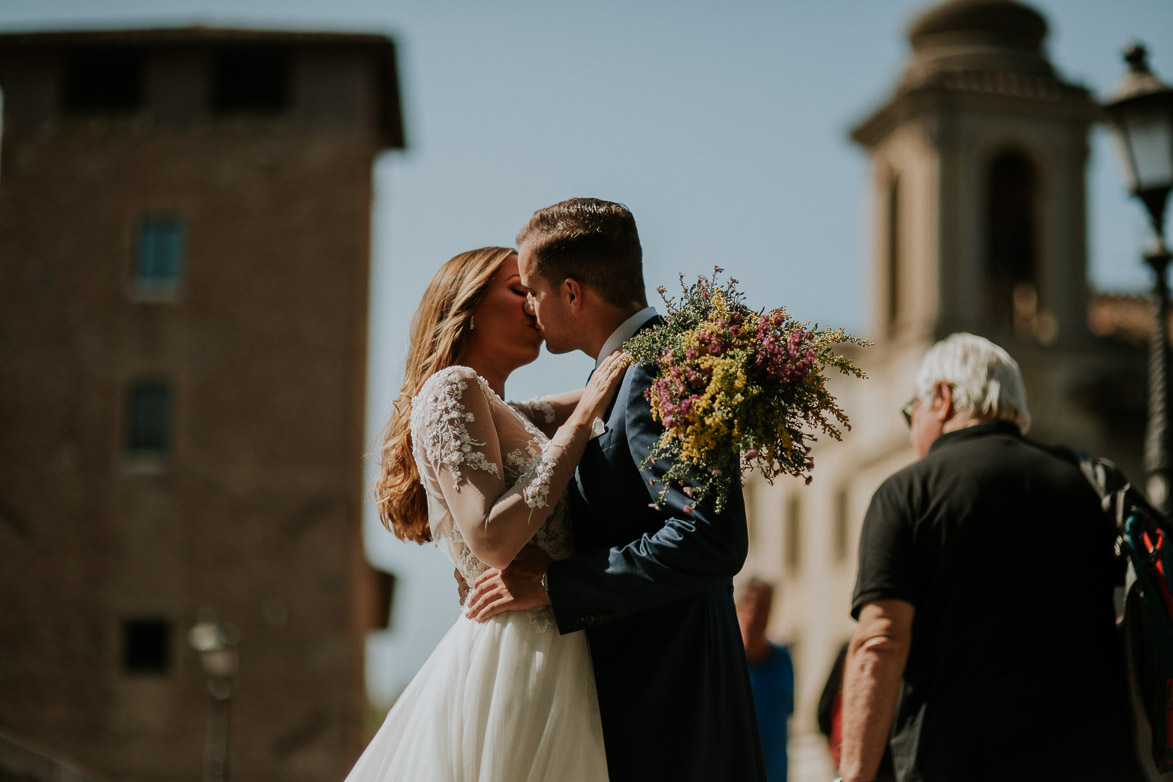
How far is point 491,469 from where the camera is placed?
3537 millimetres

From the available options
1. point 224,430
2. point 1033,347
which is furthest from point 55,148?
point 1033,347

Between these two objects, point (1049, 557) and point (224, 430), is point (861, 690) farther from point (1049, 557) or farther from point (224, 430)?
point (224, 430)

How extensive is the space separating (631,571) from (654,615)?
0.66ft

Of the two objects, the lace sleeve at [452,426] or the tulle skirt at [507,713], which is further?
the lace sleeve at [452,426]

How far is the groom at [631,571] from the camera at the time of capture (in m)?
3.29

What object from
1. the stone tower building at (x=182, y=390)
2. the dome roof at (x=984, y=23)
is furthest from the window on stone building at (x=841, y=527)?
the stone tower building at (x=182, y=390)

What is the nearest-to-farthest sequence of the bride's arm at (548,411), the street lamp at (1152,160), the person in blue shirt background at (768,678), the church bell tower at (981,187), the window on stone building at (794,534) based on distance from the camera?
the bride's arm at (548,411), the person in blue shirt background at (768,678), the street lamp at (1152,160), the church bell tower at (981,187), the window on stone building at (794,534)

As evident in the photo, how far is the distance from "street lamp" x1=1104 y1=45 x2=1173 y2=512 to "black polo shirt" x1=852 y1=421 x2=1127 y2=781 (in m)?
3.88

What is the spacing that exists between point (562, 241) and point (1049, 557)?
1.64 metres

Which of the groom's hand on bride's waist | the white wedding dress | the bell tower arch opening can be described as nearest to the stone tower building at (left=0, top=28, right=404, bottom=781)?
the bell tower arch opening

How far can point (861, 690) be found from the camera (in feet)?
13.2

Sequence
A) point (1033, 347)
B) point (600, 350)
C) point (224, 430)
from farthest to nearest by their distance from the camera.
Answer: point (1033, 347) → point (224, 430) → point (600, 350)

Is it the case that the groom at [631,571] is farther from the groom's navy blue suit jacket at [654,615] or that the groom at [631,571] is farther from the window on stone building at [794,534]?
the window on stone building at [794,534]

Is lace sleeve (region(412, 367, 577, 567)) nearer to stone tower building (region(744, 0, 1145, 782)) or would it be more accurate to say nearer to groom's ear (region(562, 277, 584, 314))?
groom's ear (region(562, 277, 584, 314))
